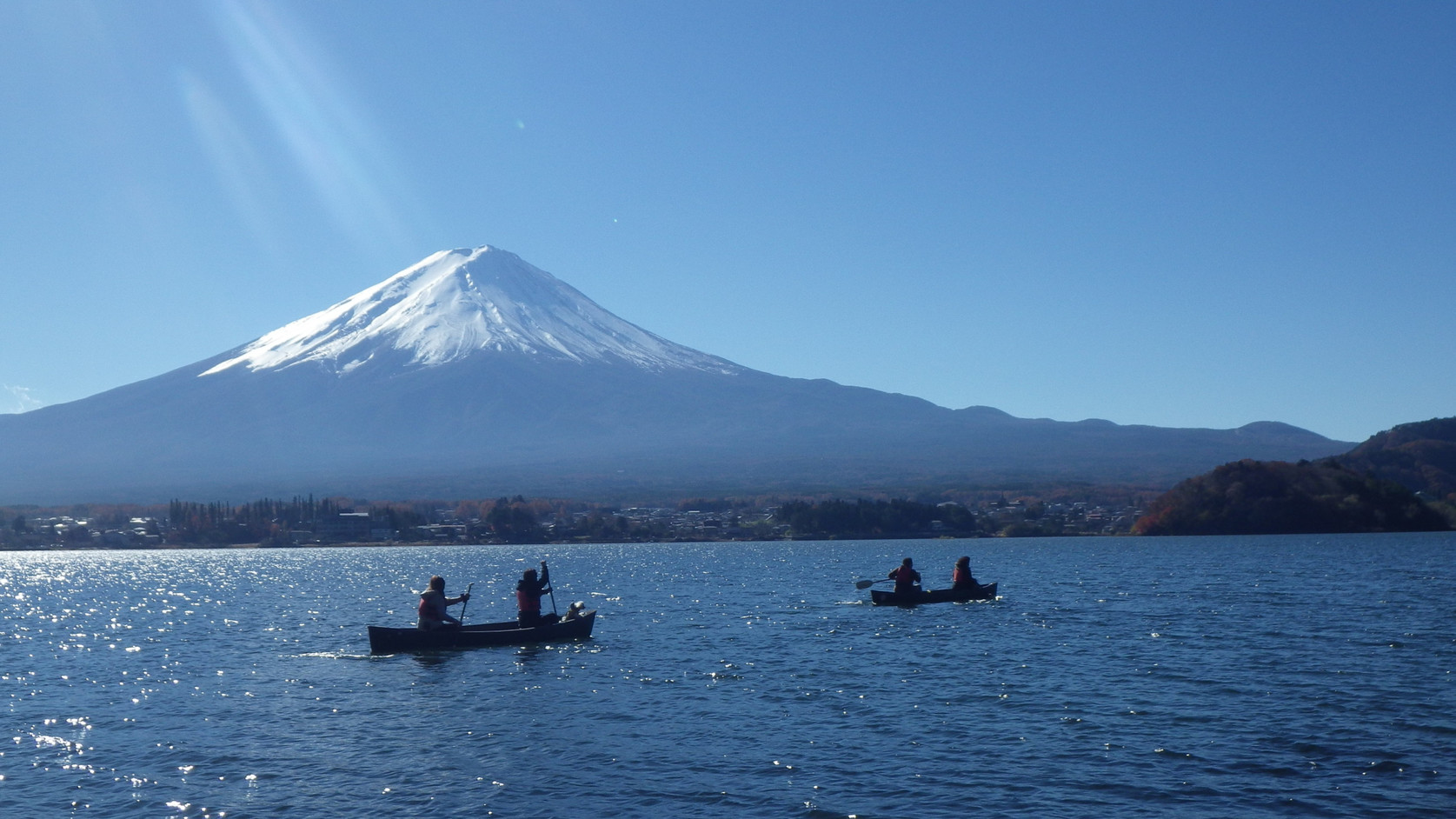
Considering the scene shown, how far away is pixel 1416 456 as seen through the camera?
13638 centimetres

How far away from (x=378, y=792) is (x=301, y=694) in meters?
10.1

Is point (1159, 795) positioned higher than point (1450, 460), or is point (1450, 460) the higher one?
point (1450, 460)

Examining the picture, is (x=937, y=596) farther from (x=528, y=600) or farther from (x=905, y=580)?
(x=528, y=600)

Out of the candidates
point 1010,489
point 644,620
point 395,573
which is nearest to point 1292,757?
point 644,620

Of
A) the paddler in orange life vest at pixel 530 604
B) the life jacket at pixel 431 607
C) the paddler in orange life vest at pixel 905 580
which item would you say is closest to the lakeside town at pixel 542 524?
the paddler in orange life vest at pixel 905 580

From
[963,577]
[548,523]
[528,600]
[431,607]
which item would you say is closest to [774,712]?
[528,600]

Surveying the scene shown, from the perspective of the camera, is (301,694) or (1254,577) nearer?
(301,694)

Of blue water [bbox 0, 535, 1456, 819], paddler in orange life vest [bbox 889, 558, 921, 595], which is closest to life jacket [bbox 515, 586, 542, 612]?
blue water [bbox 0, 535, 1456, 819]

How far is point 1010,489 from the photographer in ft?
618

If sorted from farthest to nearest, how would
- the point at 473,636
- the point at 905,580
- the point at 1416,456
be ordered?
the point at 1416,456, the point at 905,580, the point at 473,636

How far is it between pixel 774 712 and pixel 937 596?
25387mm

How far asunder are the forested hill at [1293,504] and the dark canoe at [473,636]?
91.8 meters

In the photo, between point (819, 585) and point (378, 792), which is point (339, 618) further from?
point (378, 792)

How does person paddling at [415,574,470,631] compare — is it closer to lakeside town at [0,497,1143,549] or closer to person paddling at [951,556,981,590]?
person paddling at [951,556,981,590]
